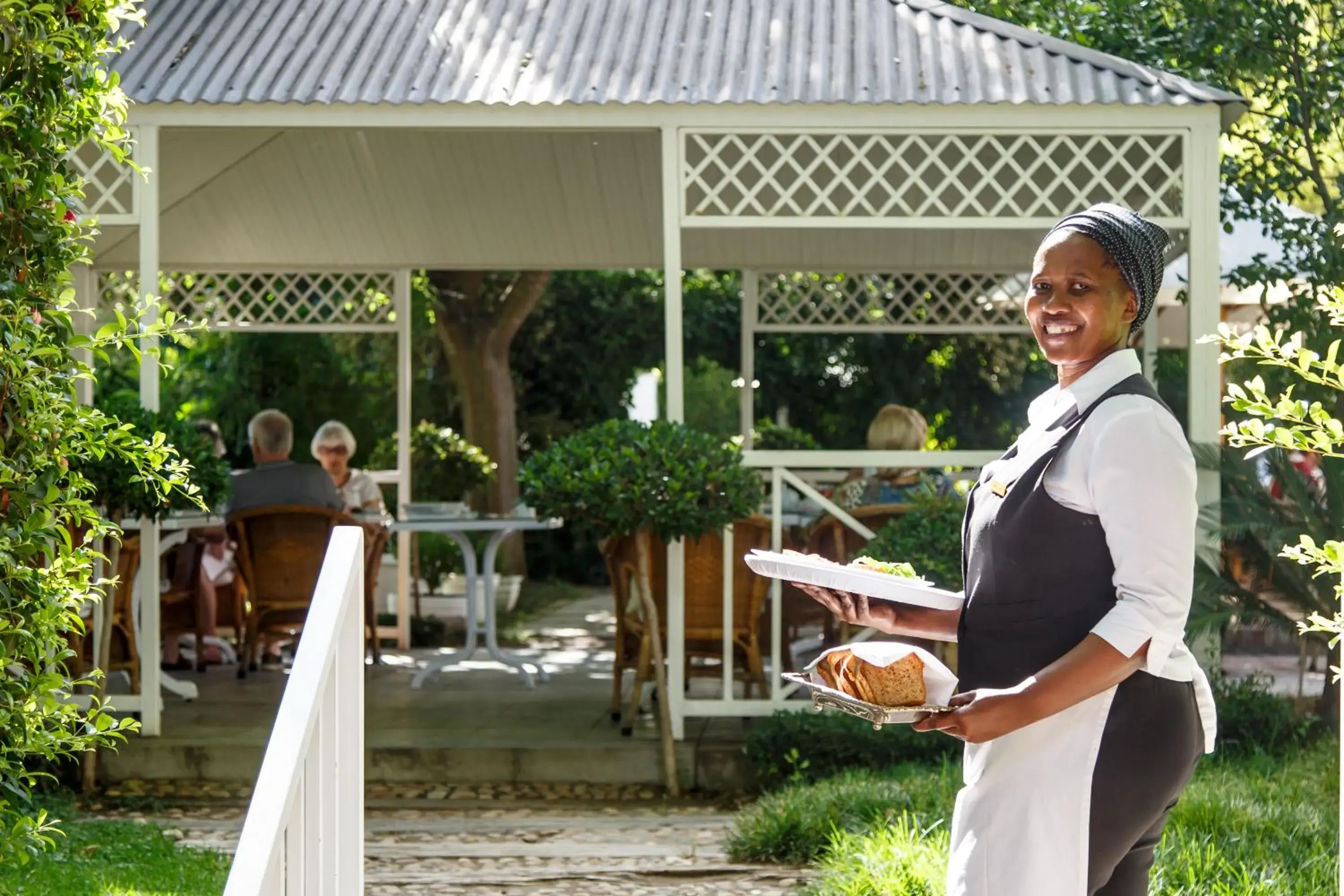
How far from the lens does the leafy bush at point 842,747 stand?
6035 millimetres

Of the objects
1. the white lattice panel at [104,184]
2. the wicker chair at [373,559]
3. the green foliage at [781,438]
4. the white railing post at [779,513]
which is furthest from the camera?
the green foliage at [781,438]

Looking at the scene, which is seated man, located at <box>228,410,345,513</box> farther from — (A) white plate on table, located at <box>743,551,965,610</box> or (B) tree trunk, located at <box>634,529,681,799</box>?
(A) white plate on table, located at <box>743,551,965,610</box>

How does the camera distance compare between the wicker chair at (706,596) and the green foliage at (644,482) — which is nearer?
the green foliage at (644,482)

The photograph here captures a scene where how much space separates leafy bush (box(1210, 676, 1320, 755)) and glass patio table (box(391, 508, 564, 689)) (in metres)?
3.32

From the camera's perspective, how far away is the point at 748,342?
10.1m

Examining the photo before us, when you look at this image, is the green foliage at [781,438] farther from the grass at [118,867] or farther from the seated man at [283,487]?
the grass at [118,867]

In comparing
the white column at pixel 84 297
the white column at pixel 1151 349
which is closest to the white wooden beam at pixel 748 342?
the white column at pixel 1151 349

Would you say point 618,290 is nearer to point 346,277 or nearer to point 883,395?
point 883,395

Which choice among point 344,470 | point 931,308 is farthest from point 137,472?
point 931,308

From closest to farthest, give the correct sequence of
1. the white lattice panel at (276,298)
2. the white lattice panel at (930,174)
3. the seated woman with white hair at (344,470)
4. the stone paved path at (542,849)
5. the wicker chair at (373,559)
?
1. the stone paved path at (542,849)
2. the white lattice panel at (930,174)
3. the wicker chair at (373,559)
4. the seated woman with white hair at (344,470)
5. the white lattice panel at (276,298)

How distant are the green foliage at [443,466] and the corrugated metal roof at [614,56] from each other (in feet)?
18.1

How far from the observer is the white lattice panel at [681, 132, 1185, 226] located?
21.0ft

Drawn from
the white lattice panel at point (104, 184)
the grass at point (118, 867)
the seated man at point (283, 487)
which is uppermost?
the white lattice panel at point (104, 184)

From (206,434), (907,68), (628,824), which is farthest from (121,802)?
(907,68)
